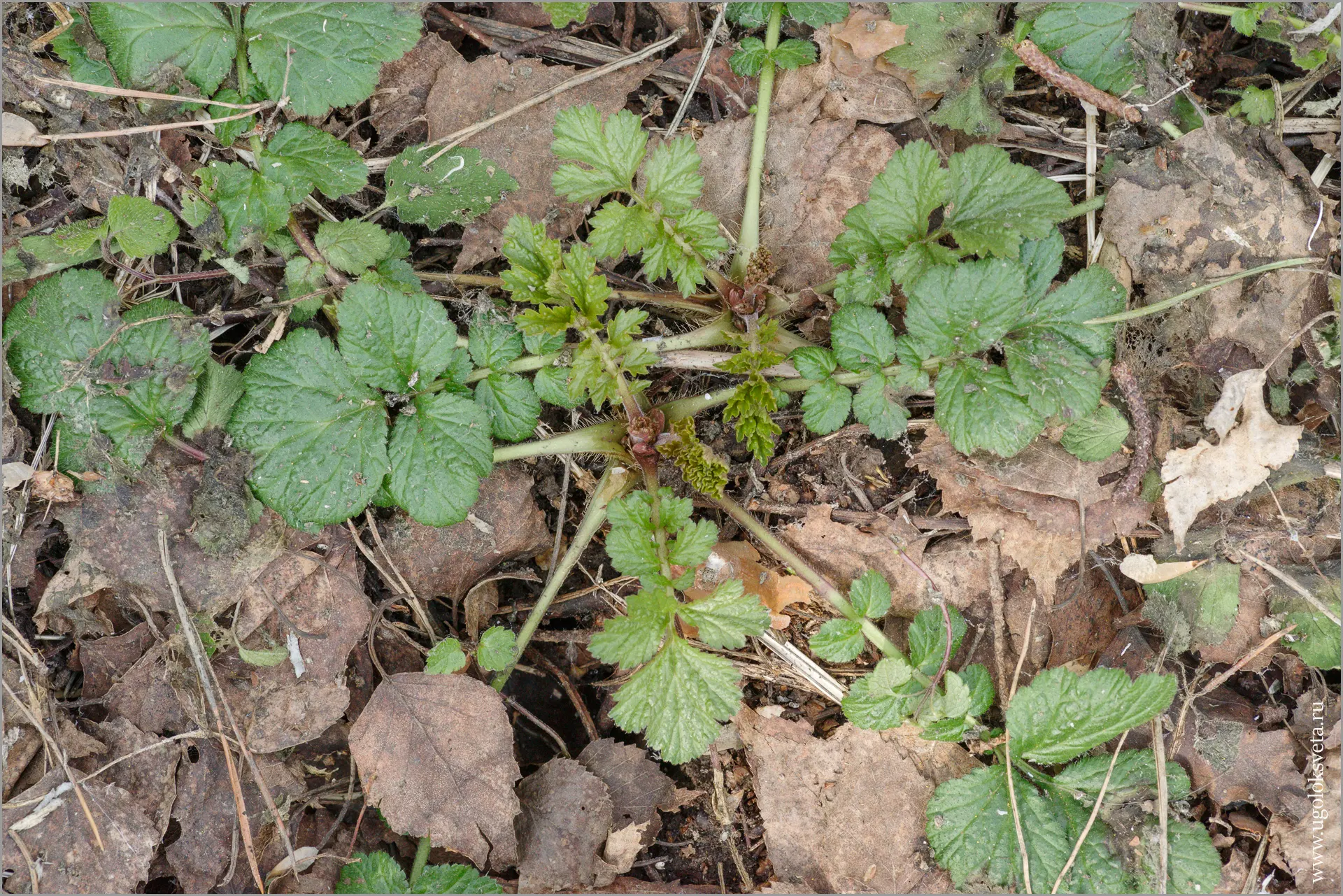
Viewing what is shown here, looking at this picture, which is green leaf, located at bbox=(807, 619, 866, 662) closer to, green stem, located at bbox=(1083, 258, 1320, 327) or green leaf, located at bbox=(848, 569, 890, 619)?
green leaf, located at bbox=(848, 569, 890, 619)

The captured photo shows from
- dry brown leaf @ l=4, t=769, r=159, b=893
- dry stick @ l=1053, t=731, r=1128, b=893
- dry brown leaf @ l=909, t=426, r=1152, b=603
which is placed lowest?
dry brown leaf @ l=4, t=769, r=159, b=893

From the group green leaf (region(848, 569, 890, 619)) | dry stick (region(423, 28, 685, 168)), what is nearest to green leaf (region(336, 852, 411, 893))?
green leaf (region(848, 569, 890, 619))

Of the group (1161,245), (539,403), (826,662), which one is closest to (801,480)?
(826,662)

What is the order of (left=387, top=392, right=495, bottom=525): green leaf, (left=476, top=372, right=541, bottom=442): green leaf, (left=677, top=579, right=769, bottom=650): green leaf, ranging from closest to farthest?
1. (left=677, top=579, right=769, bottom=650): green leaf
2. (left=387, top=392, right=495, bottom=525): green leaf
3. (left=476, top=372, right=541, bottom=442): green leaf

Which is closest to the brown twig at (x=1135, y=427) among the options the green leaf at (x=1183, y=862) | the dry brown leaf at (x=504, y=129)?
the green leaf at (x=1183, y=862)

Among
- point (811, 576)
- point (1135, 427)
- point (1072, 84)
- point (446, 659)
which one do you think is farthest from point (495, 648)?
point (1072, 84)

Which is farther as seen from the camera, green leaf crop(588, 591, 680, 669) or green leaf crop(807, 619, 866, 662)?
green leaf crop(807, 619, 866, 662)

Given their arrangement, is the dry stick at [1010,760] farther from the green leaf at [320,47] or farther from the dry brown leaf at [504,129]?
the green leaf at [320,47]
